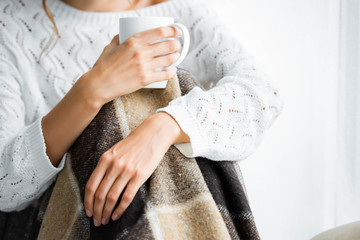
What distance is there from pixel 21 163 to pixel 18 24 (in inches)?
19.9

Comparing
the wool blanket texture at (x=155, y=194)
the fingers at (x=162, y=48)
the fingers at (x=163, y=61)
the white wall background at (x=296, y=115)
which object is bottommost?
the white wall background at (x=296, y=115)

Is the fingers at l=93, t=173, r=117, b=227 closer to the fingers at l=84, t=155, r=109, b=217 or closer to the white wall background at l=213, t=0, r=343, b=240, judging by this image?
the fingers at l=84, t=155, r=109, b=217

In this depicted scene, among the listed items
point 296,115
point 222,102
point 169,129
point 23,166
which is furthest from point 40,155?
point 296,115

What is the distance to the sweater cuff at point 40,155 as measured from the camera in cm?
76

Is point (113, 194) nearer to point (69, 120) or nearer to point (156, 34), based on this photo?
point (69, 120)

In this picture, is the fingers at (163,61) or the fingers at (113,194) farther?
the fingers at (163,61)

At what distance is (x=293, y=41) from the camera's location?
4.02 feet

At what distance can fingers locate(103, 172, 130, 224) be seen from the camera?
640mm

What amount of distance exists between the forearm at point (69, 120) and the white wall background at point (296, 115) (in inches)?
27.4

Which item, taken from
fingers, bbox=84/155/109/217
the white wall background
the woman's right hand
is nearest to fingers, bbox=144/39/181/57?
the woman's right hand

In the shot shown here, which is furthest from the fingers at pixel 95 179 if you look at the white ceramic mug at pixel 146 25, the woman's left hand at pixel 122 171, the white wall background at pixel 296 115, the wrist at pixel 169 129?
the white wall background at pixel 296 115

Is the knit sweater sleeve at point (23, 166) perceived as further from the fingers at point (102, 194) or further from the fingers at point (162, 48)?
the fingers at point (162, 48)

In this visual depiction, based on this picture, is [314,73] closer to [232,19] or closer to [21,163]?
[232,19]

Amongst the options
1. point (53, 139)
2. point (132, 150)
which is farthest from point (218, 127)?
point (53, 139)
